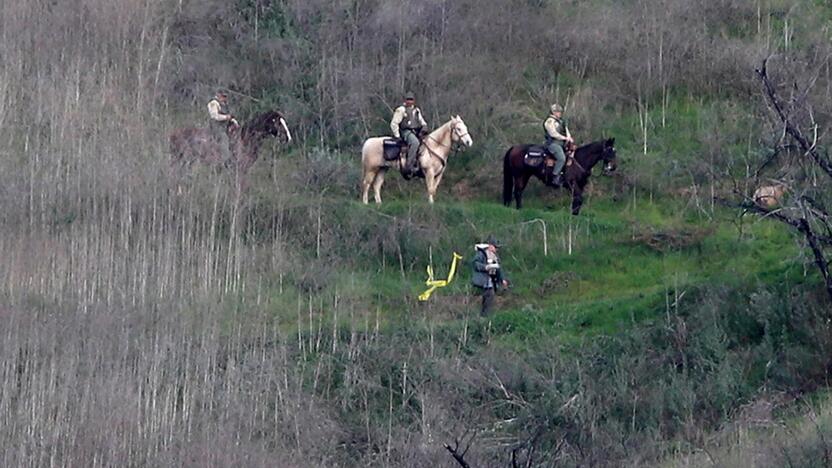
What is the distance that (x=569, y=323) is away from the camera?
25.8m

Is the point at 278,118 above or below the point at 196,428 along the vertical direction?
above

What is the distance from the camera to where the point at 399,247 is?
28141 millimetres

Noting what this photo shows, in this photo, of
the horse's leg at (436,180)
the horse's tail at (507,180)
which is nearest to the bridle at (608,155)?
the horse's tail at (507,180)

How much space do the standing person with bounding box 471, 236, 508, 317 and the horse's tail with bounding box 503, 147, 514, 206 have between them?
325cm

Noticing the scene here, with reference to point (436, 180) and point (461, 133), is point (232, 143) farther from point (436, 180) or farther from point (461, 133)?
point (461, 133)

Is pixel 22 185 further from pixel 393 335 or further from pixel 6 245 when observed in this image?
pixel 393 335

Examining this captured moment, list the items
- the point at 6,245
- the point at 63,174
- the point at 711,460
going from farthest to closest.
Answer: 1. the point at 63,174
2. the point at 6,245
3. the point at 711,460

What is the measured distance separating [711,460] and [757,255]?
7.04 meters

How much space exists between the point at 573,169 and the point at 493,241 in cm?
311

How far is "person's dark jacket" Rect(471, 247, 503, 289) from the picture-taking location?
84.5 ft

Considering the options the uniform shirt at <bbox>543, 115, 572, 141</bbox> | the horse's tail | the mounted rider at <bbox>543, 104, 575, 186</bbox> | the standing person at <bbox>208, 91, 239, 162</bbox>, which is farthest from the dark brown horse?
the standing person at <bbox>208, 91, 239, 162</bbox>

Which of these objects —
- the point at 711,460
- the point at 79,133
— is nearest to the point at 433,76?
the point at 79,133

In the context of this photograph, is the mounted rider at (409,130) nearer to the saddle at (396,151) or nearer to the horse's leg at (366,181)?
→ the saddle at (396,151)

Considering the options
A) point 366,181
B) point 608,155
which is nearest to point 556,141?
point 608,155
